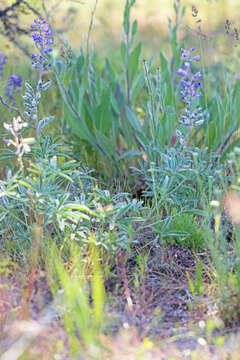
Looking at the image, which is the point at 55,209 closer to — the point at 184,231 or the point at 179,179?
the point at 184,231

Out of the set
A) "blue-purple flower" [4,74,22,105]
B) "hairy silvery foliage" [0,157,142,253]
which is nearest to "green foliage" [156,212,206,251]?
"hairy silvery foliage" [0,157,142,253]

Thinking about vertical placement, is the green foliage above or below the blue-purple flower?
below

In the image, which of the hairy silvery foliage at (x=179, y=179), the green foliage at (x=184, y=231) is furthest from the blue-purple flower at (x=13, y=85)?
the green foliage at (x=184, y=231)

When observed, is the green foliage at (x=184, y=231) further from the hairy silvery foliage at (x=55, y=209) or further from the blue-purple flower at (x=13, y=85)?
the blue-purple flower at (x=13, y=85)

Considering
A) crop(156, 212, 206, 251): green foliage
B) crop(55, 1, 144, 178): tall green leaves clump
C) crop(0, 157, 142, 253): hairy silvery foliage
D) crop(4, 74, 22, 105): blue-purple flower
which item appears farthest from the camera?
crop(4, 74, 22, 105): blue-purple flower

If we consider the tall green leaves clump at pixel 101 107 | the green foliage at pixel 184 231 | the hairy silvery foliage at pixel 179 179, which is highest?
the tall green leaves clump at pixel 101 107

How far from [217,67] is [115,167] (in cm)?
261

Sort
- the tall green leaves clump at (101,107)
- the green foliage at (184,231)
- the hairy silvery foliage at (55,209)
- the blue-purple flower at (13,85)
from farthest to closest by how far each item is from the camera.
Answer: the blue-purple flower at (13,85) → the tall green leaves clump at (101,107) → the green foliage at (184,231) → the hairy silvery foliage at (55,209)

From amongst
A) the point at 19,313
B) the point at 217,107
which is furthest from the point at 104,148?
the point at 19,313

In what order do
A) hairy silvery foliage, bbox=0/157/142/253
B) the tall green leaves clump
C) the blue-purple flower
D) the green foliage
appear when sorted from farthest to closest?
the blue-purple flower, the tall green leaves clump, the green foliage, hairy silvery foliage, bbox=0/157/142/253

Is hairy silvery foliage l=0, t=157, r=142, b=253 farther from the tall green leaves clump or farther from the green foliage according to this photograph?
the tall green leaves clump

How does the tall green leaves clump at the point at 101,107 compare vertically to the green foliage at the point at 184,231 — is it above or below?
above

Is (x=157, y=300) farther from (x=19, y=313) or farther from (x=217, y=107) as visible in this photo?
(x=217, y=107)

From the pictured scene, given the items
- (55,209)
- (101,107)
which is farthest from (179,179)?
(55,209)
